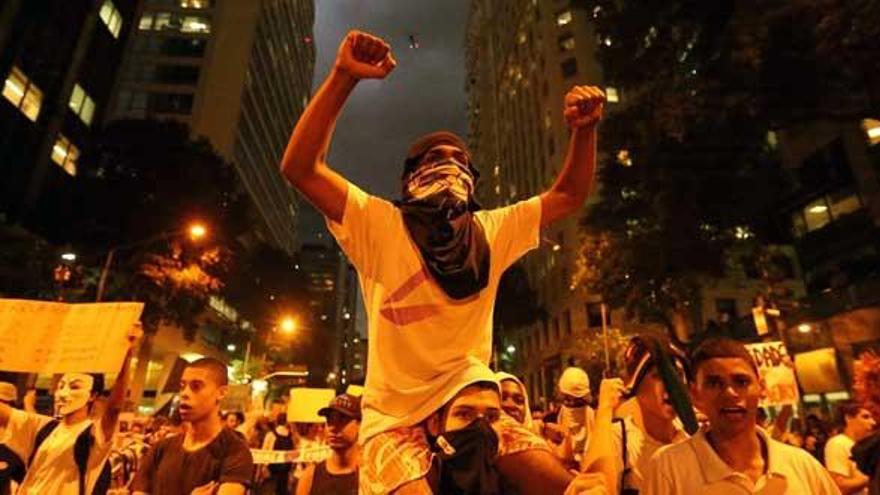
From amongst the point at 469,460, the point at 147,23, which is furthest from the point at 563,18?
the point at 469,460

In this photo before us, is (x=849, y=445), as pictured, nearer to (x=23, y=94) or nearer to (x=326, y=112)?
(x=326, y=112)

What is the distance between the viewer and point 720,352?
304 centimetres

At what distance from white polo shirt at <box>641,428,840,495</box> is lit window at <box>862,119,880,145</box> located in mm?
27444

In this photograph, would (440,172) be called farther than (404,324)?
Yes

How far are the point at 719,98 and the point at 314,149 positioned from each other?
2083 centimetres

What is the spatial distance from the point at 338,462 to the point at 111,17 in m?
38.0

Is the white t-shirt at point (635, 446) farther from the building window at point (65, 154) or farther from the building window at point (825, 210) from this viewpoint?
the building window at point (65, 154)

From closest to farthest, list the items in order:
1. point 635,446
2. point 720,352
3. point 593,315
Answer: point 720,352
point 635,446
point 593,315

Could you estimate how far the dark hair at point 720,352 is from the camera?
3006mm

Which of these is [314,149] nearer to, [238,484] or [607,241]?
[238,484]

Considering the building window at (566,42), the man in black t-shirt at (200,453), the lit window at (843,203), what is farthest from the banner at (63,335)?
the building window at (566,42)

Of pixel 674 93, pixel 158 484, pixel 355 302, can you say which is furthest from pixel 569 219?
pixel 355 302

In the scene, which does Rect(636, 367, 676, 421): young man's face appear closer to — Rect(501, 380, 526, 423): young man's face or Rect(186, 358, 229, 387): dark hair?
Rect(501, 380, 526, 423): young man's face

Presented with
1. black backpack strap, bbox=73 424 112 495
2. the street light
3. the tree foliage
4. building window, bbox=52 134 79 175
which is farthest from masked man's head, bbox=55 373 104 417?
the street light
